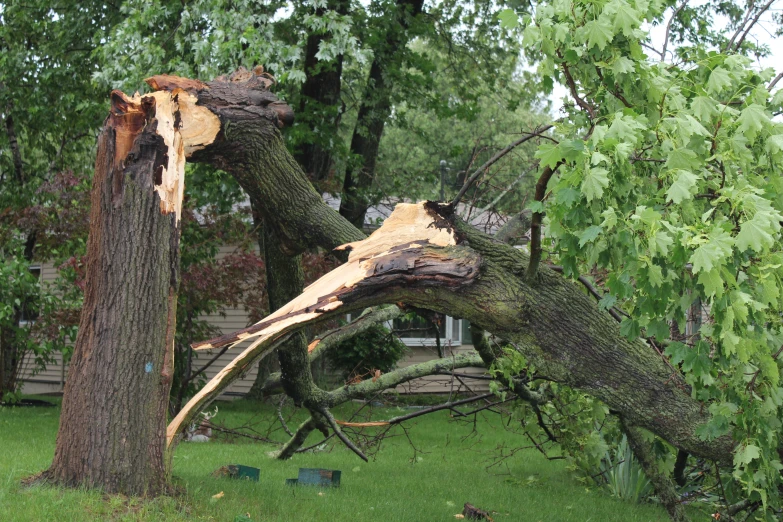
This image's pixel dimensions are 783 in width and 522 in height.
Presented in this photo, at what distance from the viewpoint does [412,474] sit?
8508 mm

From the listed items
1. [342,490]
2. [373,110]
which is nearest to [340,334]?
[342,490]

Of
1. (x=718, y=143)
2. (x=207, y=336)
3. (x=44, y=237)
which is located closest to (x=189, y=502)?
(x=718, y=143)

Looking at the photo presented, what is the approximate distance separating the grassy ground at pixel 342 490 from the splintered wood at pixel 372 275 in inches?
25.9

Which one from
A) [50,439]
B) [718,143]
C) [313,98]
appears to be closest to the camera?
[718,143]

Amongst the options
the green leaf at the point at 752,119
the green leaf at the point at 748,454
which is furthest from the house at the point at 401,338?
the green leaf at the point at 752,119

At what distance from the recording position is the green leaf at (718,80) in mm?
3815

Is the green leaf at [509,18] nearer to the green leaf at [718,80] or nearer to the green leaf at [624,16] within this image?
the green leaf at [624,16]

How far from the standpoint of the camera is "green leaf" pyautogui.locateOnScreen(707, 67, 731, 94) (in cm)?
382

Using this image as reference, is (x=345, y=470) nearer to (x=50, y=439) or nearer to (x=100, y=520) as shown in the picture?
(x=50, y=439)

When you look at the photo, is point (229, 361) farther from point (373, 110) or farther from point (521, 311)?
point (521, 311)

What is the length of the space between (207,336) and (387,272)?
7.48 metres

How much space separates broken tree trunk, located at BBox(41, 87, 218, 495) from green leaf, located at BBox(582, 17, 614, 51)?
266 centimetres

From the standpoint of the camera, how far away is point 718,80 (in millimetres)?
3828

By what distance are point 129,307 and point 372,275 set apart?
1.44m
